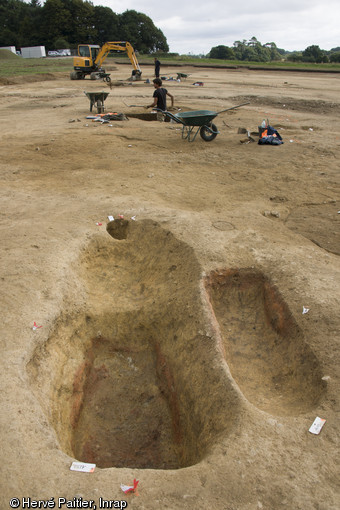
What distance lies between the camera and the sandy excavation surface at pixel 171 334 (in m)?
2.36

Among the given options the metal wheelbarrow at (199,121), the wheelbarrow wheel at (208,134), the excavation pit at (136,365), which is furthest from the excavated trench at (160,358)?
the wheelbarrow wheel at (208,134)

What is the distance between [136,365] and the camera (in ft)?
14.1

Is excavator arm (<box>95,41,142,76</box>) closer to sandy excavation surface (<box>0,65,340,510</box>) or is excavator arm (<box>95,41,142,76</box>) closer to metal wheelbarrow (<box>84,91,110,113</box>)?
metal wheelbarrow (<box>84,91,110,113</box>)

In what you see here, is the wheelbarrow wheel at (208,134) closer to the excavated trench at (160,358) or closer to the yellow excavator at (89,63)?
the excavated trench at (160,358)

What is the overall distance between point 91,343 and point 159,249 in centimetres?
150

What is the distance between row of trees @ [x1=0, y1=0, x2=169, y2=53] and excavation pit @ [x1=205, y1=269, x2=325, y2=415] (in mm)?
55089

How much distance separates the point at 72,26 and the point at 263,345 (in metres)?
60.1

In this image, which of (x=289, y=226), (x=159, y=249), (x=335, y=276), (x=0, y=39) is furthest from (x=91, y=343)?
(x=0, y=39)

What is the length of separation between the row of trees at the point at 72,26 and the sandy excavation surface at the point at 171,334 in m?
52.8

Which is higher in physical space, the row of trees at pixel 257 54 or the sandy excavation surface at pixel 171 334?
the row of trees at pixel 257 54

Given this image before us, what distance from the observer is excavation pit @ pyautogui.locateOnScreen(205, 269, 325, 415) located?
3.23 meters

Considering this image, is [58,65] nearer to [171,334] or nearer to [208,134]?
[208,134]

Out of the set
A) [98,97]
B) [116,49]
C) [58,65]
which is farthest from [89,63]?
[98,97]

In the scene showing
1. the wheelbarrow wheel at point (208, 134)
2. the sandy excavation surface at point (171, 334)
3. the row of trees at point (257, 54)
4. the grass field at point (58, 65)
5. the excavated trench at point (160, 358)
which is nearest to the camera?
the sandy excavation surface at point (171, 334)
